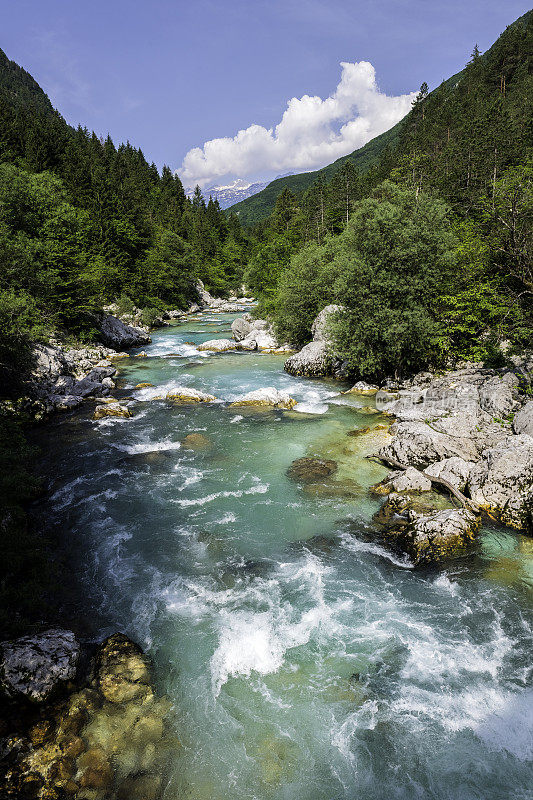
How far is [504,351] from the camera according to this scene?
62.2 feet

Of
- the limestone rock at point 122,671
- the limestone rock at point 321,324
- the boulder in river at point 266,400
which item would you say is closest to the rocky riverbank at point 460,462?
the boulder in river at point 266,400

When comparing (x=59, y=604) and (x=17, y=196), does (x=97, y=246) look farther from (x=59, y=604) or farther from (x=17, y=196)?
(x=59, y=604)

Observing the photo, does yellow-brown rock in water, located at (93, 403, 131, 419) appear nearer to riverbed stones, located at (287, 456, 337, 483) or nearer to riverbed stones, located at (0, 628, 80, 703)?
riverbed stones, located at (287, 456, 337, 483)

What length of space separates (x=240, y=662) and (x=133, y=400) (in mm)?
17496

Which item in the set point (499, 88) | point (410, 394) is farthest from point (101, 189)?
point (499, 88)

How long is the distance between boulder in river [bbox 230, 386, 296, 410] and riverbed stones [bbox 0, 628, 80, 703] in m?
15.0

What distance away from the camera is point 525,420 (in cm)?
1339

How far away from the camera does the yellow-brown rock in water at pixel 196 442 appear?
16.5 m

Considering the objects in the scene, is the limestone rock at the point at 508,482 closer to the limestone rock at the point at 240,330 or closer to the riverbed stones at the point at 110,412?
the riverbed stones at the point at 110,412

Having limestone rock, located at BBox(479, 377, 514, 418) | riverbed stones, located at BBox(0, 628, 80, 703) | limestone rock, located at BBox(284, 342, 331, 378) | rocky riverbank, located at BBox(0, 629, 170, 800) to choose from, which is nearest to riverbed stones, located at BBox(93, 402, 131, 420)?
limestone rock, located at BBox(284, 342, 331, 378)

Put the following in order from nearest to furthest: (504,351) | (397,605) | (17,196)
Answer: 1. (397,605)
2. (504,351)
3. (17,196)

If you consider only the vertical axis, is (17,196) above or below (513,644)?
above

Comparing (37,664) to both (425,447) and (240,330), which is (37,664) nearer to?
(425,447)

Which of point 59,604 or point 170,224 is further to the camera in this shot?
point 170,224
